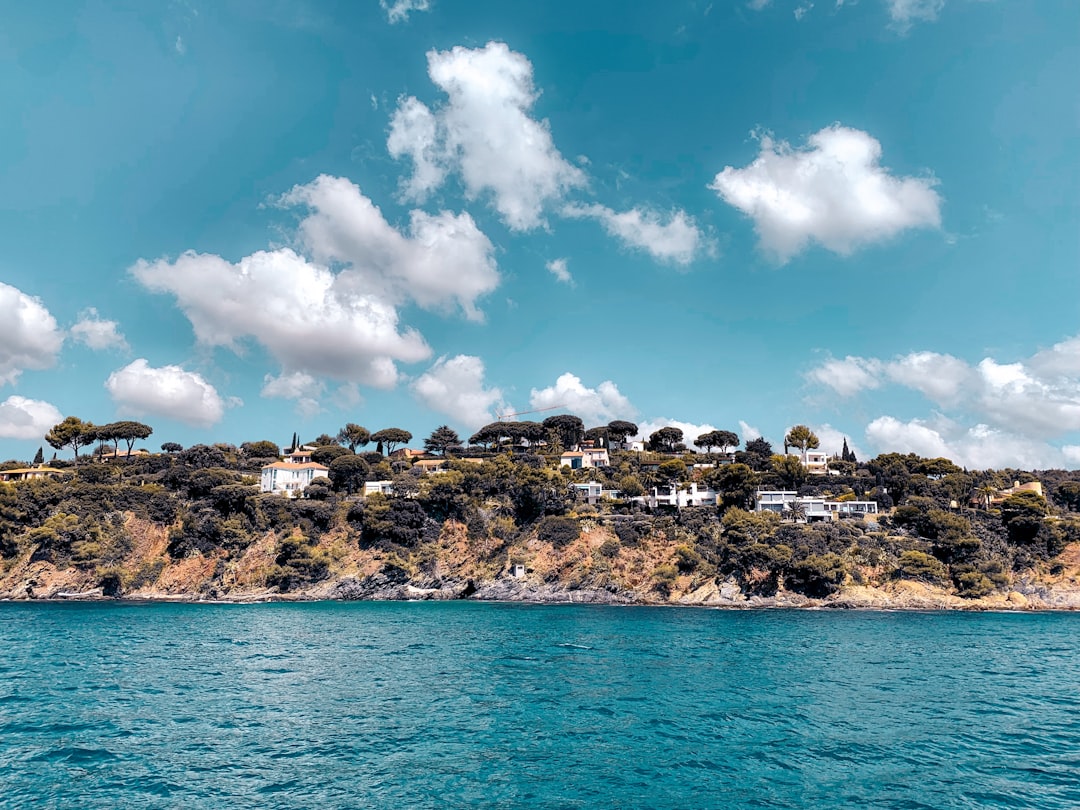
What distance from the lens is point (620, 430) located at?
182000 millimetres

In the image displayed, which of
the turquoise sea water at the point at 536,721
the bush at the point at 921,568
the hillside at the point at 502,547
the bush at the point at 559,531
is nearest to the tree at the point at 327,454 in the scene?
the hillside at the point at 502,547

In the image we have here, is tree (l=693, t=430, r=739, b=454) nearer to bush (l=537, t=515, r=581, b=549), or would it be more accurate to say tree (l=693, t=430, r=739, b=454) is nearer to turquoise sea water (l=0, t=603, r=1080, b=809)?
bush (l=537, t=515, r=581, b=549)

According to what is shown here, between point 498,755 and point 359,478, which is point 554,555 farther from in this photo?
point 498,755

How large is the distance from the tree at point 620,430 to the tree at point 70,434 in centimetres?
13470

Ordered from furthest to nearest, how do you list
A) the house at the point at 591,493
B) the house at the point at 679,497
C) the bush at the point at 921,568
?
1. the house at the point at 591,493
2. the house at the point at 679,497
3. the bush at the point at 921,568

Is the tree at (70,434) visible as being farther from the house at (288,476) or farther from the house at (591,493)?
the house at (591,493)

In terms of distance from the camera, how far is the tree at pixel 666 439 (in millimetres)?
178000

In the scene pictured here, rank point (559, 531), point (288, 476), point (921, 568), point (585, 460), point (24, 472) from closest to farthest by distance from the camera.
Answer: point (921, 568), point (559, 531), point (288, 476), point (24, 472), point (585, 460)

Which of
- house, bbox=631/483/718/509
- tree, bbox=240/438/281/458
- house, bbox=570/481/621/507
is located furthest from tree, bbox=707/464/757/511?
tree, bbox=240/438/281/458

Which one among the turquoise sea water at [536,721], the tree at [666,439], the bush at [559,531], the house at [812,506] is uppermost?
the tree at [666,439]

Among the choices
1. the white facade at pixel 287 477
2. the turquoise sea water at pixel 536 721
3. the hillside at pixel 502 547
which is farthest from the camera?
the white facade at pixel 287 477

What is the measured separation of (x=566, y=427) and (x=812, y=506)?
78.3 m

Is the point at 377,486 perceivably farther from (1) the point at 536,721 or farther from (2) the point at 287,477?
(1) the point at 536,721

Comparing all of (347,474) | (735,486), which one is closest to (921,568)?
(735,486)
